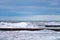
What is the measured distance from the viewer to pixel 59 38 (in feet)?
11.5

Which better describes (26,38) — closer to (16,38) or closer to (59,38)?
(16,38)

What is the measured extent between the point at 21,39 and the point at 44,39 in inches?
19.6

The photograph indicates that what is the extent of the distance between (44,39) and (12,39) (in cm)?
69

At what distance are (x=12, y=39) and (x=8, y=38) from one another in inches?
5.4

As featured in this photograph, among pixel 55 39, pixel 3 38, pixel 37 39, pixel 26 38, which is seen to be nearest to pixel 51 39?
pixel 55 39

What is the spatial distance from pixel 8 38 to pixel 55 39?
1034mm

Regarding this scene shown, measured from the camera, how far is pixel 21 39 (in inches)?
133

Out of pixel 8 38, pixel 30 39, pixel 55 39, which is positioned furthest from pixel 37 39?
pixel 8 38

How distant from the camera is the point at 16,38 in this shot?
347 centimetres

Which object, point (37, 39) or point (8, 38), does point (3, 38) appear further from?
point (37, 39)

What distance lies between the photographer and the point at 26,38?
350 centimetres

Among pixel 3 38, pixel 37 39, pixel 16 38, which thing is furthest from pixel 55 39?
pixel 3 38

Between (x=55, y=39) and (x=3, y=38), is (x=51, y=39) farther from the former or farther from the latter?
(x=3, y=38)

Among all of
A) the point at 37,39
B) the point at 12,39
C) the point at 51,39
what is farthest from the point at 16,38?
the point at 51,39
